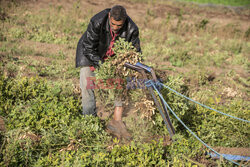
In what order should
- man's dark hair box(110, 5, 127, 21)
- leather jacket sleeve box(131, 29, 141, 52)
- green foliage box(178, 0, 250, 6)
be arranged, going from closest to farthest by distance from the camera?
man's dark hair box(110, 5, 127, 21) → leather jacket sleeve box(131, 29, 141, 52) → green foliage box(178, 0, 250, 6)

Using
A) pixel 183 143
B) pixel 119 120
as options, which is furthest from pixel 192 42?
pixel 183 143

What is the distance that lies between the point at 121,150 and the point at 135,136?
0.83 m

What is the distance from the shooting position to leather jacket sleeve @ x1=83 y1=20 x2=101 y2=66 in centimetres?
285

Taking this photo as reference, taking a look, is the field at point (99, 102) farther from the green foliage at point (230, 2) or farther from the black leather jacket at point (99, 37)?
the green foliage at point (230, 2)

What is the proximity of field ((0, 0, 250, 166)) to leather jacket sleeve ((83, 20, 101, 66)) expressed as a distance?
886 millimetres

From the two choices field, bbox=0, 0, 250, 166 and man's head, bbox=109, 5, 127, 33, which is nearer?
field, bbox=0, 0, 250, 166

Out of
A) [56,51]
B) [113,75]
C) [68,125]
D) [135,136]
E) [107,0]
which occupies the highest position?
[107,0]

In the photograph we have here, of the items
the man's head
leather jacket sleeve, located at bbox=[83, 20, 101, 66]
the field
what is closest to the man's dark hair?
the man's head

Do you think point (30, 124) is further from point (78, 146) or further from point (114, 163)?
point (114, 163)

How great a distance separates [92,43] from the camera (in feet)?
9.58

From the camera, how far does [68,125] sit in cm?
293

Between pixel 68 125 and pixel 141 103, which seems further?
pixel 68 125

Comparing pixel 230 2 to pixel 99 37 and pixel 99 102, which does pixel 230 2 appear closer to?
pixel 99 102

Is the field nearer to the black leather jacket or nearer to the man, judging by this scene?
the man
